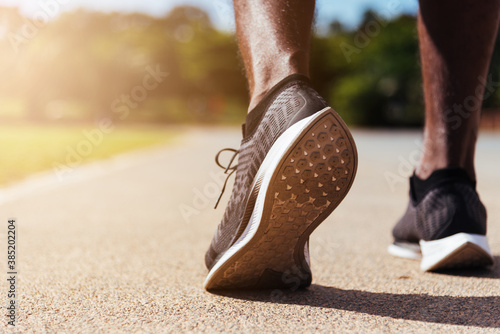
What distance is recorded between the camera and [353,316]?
3.96 ft

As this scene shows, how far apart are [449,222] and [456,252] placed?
8 centimetres

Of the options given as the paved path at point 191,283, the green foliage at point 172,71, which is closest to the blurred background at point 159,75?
the green foliage at point 172,71

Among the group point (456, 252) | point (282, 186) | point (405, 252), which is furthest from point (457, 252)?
point (282, 186)

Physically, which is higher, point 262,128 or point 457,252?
point 262,128

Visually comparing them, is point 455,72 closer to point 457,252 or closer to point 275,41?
point 457,252

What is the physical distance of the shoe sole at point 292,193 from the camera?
1.16 m

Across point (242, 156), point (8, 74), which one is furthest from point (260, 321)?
point (8, 74)

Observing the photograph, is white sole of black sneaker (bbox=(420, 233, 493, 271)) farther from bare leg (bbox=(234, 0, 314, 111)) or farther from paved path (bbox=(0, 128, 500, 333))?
bare leg (bbox=(234, 0, 314, 111))

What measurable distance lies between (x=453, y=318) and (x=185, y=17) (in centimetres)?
6597

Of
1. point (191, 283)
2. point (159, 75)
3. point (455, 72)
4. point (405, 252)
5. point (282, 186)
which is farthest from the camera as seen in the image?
point (159, 75)

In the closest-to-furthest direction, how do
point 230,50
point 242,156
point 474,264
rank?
point 242,156 < point 474,264 < point 230,50

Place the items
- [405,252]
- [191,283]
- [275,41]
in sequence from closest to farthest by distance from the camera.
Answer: [275,41]
[191,283]
[405,252]

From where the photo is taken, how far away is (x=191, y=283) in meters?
1.50

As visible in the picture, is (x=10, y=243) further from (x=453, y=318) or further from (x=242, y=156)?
(x=453, y=318)
